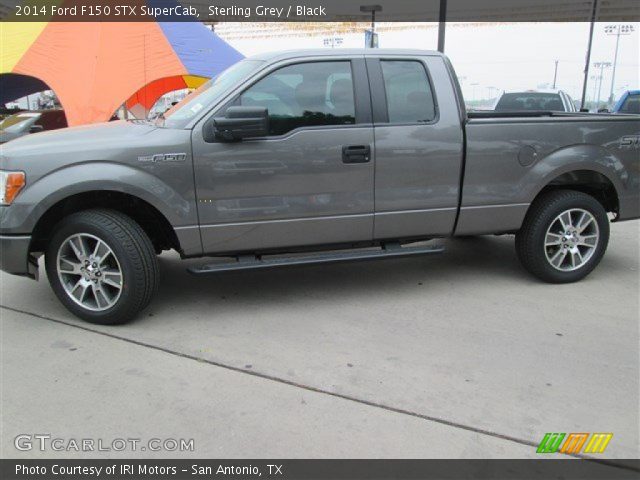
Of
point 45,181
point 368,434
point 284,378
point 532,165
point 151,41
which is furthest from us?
point 151,41

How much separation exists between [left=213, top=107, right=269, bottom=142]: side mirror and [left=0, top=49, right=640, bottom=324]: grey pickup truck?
11mm

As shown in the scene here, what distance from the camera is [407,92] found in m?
4.36

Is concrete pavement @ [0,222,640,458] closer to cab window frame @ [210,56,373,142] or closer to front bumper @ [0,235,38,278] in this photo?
front bumper @ [0,235,38,278]

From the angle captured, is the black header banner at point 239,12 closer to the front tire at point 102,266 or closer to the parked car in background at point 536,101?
the parked car in background at point 536,101

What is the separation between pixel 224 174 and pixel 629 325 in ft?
10.9

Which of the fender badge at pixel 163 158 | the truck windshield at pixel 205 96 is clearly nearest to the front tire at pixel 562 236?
the truck windshield at pixel 205 96

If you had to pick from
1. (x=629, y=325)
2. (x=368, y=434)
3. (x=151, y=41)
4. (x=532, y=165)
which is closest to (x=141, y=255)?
(x=368, y=434)

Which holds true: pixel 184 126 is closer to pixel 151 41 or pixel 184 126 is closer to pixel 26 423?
pixel 26 423

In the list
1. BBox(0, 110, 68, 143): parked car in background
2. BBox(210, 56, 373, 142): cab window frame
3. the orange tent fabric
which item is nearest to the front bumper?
BBox(210, 56, 373, 142): cab window frame

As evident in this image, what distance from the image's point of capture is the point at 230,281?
16.4 ft

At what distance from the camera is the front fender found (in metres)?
3.71

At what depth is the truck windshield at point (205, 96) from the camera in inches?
158
